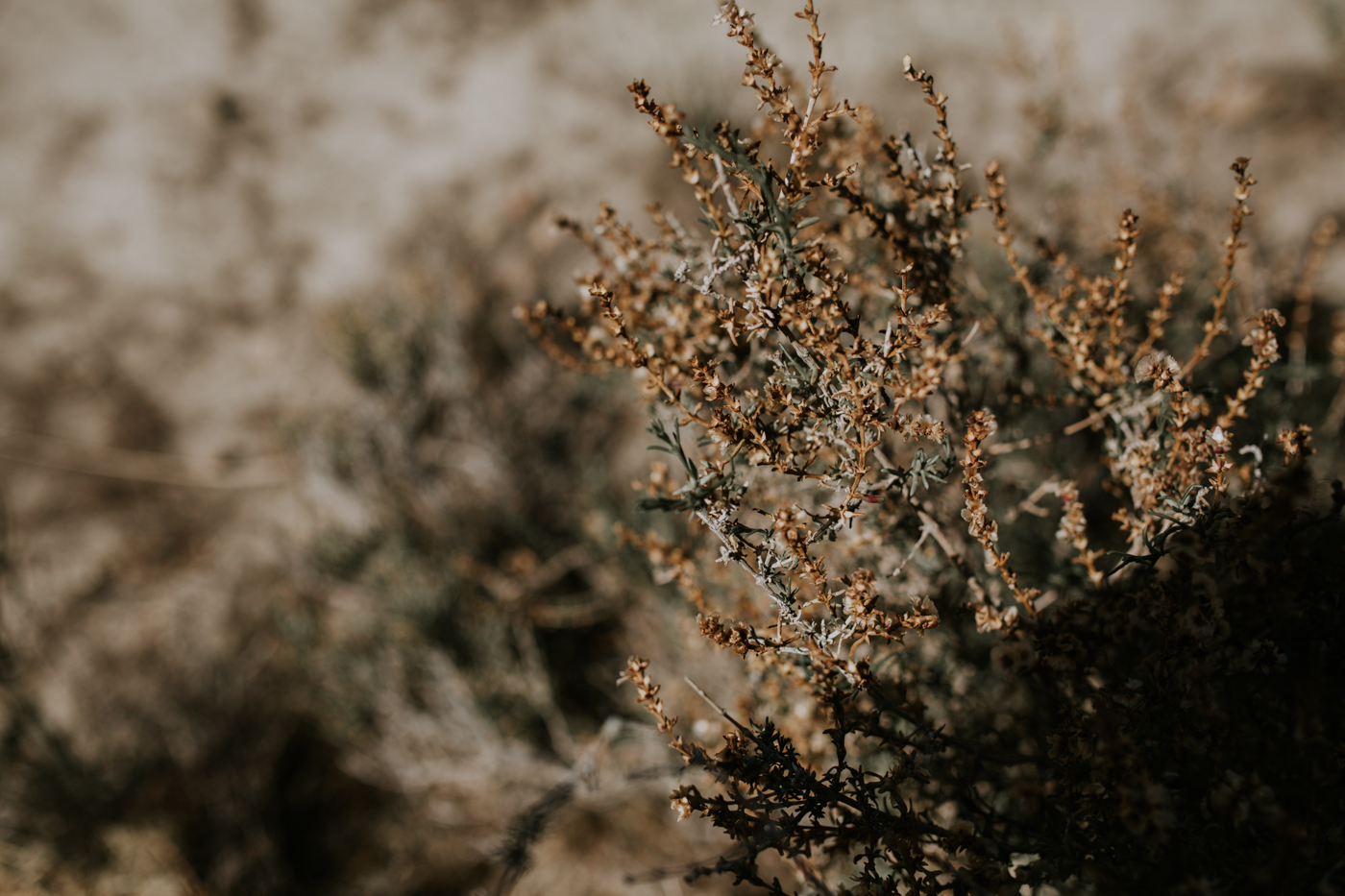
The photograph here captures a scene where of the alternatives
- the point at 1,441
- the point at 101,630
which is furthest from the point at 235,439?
the point at 1,441

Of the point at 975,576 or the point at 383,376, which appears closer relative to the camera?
the point at 975,576

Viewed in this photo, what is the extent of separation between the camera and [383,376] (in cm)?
386

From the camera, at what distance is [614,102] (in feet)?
18.1

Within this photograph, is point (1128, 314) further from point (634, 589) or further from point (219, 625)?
point (219, 625)

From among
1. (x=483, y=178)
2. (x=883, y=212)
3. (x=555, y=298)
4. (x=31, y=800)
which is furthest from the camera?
(x=483, y=178)

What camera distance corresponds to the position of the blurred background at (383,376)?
2.93 metres

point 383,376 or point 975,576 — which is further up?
point 383,376

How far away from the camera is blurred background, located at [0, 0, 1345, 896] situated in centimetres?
293

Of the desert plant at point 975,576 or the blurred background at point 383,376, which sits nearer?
the desert plant at point 975,576

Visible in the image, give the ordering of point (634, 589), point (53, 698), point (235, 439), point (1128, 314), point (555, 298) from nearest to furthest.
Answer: point (1128, 314) < point (634, 589) < point (53, 698) < point (555, 298) < point (235, 439)

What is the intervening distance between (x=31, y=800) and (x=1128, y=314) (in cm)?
533

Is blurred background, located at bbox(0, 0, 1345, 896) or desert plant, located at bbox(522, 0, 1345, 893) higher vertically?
blurred background, located at bbox(0, 0, 1345, 896)

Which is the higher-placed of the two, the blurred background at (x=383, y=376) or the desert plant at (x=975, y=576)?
the blurred background at (x=383, y=376)

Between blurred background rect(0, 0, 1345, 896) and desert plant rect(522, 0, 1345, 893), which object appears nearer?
desert plant rect(522, 0, 1345, 893)
